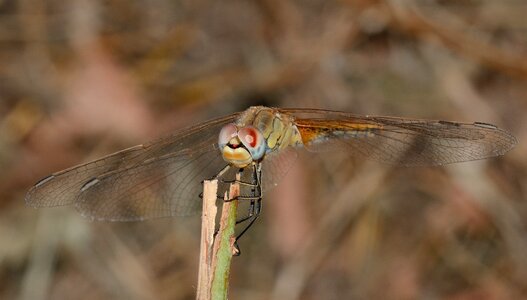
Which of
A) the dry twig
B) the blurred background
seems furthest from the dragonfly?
the blurred background

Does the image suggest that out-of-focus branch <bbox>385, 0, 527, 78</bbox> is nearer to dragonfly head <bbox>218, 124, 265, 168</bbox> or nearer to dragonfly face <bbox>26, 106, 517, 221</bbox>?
dragonfly face <bbox>26, 106, 517, 221</bbox>

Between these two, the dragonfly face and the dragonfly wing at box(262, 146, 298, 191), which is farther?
the dragonfly wing at box(262, 146, 298, 191)

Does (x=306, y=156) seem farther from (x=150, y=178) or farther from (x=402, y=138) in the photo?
(x=150, y=178)

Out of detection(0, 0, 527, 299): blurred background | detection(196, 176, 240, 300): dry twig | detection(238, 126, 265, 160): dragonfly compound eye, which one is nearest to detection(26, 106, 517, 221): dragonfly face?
detection(238, 126, 265, 160): dragonfly compound eye

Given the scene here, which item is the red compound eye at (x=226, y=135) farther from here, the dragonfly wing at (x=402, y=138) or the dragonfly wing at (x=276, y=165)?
the dragonfly wing at (x=402, y=138)

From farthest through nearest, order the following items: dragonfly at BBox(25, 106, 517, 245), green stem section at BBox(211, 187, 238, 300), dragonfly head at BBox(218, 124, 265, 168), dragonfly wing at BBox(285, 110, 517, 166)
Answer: dragonfly wing at BBox(285, 110, 517, 166)
dragonfly at BBox(25, 106, 517, 245)
dragonfly head at BBox(218, 124, 265, 168)
green stem section at BBox(211, 187, 238, 300)

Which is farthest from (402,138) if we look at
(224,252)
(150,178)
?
(224,252)

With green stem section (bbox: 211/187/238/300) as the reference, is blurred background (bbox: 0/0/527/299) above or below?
above

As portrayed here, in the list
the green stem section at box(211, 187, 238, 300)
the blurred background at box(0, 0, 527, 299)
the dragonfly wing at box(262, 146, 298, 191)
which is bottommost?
the green stem section at box(211, 187, 238, 300)

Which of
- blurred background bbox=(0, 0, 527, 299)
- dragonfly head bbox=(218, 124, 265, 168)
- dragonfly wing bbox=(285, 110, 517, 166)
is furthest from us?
blurred background bbox=(0, 0, 527, 299)
